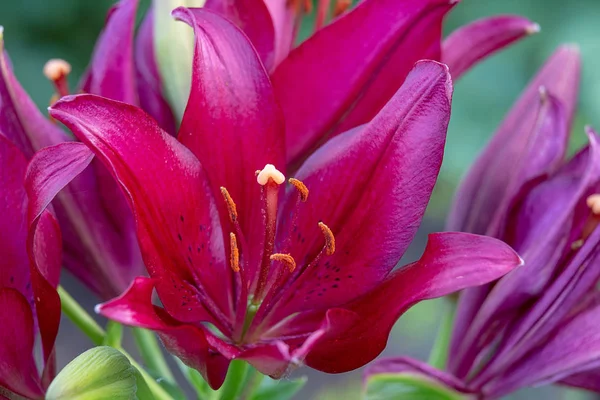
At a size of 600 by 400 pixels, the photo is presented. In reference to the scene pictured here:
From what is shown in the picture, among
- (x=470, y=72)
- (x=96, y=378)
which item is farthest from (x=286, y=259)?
(x=470, y=72)

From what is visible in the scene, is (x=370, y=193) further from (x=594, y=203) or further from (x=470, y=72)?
(x=470, y=72)

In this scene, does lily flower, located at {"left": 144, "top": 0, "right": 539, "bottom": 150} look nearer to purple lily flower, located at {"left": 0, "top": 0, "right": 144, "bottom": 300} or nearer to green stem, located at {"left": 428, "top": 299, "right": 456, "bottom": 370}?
purple lily flower, located at {"left": 0, "top": 0, "right": 144, "bottom": 300}

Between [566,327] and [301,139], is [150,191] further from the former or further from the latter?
[566,327]

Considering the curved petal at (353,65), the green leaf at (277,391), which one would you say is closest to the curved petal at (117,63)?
the curved petal at (353,65)

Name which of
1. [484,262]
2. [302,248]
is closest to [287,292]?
[302,248]

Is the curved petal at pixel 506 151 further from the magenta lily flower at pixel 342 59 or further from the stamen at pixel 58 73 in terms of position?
the stamen at pixel 58 73

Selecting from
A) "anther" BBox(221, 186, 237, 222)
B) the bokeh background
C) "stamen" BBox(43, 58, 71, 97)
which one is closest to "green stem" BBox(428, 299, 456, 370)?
"anther" BBox(221, 186, 237, 222)
